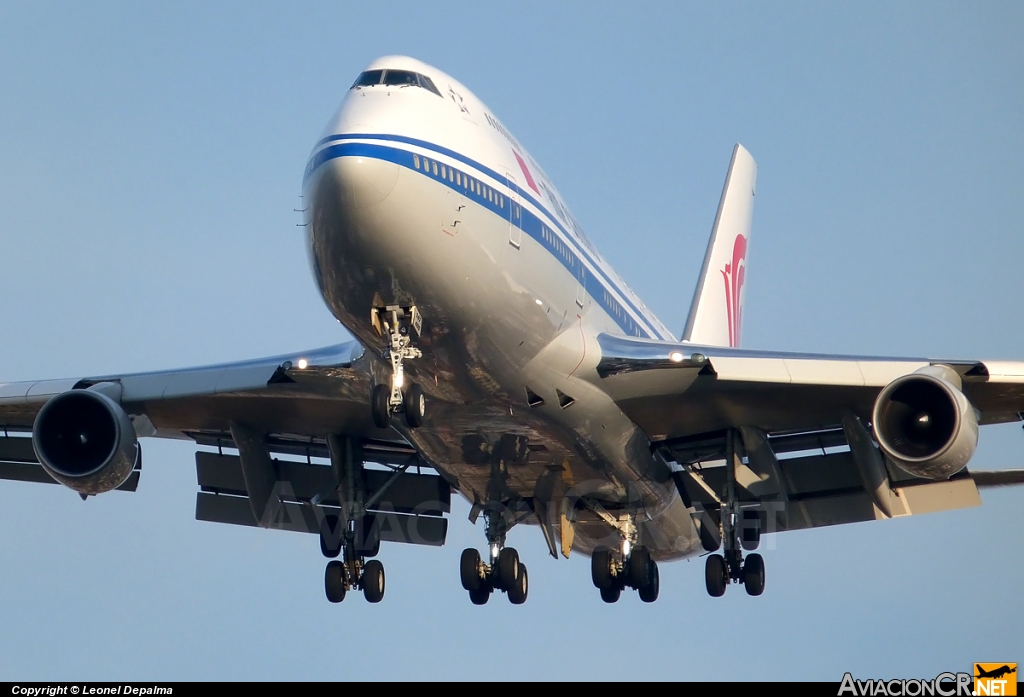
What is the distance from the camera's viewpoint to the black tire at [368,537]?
2712 centimetres

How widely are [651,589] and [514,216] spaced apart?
9.60 metres

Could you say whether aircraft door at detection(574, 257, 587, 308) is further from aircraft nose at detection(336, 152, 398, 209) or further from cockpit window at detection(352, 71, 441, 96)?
aircraft nose at detection(336, 152, 398, 209)

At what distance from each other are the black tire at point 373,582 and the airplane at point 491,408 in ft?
0.16

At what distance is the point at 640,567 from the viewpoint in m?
27.3

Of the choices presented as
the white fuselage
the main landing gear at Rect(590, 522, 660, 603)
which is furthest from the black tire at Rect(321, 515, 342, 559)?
the main landing gear at Rect(590, 522, 660, 603)

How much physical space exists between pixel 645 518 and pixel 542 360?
680 cm

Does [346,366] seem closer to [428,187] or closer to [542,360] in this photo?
[542,360]

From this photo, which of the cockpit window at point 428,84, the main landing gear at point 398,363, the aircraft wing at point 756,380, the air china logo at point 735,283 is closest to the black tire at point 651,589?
the aircraft wing at point 756,380

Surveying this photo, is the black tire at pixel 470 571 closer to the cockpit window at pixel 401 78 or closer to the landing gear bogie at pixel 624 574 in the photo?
the landing gear bogie at pixel 624 574

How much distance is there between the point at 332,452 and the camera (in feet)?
88.8

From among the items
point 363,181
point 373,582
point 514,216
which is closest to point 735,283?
point 373,582

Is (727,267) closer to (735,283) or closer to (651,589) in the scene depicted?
(735,283)

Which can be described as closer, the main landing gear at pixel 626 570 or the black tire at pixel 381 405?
the black tire at pixel 381 405

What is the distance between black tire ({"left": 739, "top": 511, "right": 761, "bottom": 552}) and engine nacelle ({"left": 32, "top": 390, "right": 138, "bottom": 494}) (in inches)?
442
